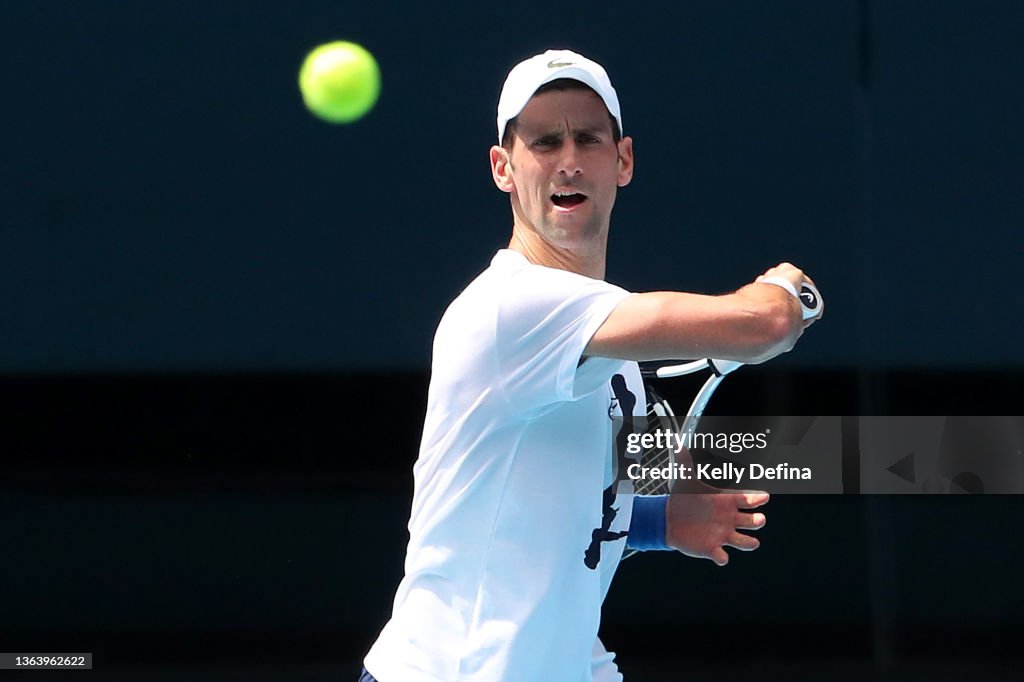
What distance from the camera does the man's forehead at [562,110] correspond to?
1.54m

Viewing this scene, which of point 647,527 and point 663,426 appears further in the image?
point 663,426

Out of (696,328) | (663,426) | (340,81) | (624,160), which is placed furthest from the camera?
(340,81)

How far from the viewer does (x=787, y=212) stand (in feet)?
11.6

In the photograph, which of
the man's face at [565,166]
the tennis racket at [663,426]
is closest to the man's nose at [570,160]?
the man's face at [565,166]

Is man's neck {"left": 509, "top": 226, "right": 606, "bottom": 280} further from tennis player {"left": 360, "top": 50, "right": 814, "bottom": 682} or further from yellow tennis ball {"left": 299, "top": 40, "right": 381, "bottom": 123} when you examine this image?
yellow tennis ball {"left": 299, "top": 40, "right": 381, "bottom": 123}

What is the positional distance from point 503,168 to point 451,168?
6.63ft

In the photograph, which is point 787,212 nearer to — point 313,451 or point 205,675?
point 205,675

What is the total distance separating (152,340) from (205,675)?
2.82 ft

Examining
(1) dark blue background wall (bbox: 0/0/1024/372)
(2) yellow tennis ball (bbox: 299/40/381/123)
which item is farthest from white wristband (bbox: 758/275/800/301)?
(2) yellow tennis ball (bbox: 299/40/381/123)

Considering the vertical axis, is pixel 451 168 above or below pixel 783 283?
above

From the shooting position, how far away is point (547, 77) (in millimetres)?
1524

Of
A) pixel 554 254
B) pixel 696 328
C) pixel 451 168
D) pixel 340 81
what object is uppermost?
pixel 340 81

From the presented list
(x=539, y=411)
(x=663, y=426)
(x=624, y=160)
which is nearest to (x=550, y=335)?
(x=539, y=411)

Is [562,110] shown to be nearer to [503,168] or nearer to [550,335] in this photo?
[503,168]
